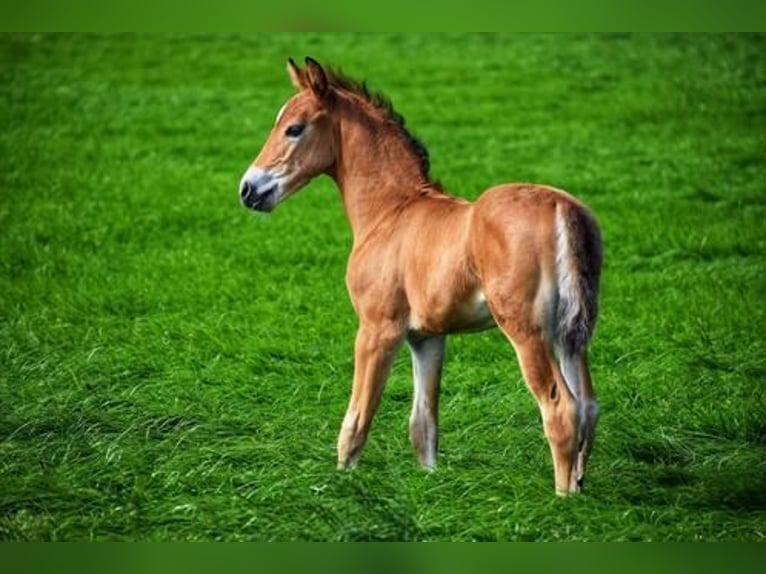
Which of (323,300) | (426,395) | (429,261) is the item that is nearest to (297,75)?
(429,261)

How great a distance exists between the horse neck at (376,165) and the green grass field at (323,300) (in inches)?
35.4

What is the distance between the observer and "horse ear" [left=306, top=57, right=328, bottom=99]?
18.9 feet

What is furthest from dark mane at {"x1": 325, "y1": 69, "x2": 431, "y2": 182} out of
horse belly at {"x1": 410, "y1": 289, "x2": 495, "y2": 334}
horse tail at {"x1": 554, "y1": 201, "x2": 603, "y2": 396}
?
horse tail at {"x1": 554, "y1": 201, "x2": 603, "y2": 396}

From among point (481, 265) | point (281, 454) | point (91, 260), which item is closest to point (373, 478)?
point (281, 454)

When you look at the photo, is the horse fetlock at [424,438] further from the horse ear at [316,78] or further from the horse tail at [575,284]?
the horse ear at [316,78]

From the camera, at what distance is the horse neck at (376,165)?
19.2ft

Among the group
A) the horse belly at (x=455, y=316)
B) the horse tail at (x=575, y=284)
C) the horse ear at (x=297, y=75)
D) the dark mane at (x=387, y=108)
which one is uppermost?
the horse ear at (x=297, y=75)

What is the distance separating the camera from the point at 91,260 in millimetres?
8242

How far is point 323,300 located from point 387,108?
6.35ft

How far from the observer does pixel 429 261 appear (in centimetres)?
549

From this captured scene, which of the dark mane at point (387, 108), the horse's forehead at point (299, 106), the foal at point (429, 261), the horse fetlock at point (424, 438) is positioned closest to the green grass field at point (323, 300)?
the horse fetlock at point (424, 438)

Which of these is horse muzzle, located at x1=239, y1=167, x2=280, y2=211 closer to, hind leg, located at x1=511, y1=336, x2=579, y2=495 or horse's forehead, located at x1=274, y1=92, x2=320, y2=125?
horse's forehead, located at x1=274, y1=92, x2=320, y2=125

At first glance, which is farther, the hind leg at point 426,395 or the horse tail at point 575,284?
the hind leg at point 426,395

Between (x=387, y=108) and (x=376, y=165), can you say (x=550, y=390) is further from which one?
(x=387, y=108)
